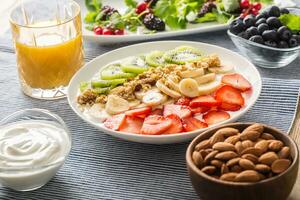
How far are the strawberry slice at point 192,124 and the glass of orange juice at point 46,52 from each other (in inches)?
17.6

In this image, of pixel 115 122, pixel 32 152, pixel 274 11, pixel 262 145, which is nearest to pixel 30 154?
pixel 32 152

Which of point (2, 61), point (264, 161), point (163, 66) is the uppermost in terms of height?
point (264, 161)

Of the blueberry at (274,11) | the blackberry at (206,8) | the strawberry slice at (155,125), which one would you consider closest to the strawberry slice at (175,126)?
the strawberry slice at (155,125)

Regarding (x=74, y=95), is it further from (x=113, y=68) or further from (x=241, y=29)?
(x=241, y=29)

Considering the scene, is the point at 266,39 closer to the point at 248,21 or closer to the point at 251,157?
the point at 248,21

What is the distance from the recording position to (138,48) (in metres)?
1.83

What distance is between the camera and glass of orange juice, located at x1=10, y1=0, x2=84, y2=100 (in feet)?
5.55

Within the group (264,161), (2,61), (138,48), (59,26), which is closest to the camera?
(264,161)

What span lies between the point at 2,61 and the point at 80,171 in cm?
69

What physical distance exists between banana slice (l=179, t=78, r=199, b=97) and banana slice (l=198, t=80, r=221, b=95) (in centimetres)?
1

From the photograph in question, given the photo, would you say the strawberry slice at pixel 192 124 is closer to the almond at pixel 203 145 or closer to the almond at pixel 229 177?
the almond at pixel 203 145

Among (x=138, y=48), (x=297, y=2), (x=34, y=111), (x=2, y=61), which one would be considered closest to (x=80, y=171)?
(x=34, y=111)

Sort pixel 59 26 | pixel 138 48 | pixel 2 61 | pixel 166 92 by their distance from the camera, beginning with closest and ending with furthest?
pixel 166 92
pixel 59 26
pixel 138 48
pixel 2 61

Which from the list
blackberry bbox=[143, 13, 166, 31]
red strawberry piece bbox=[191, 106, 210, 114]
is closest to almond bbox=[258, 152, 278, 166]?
red strawberry piece bbox=[191, 106, 210, 114]
